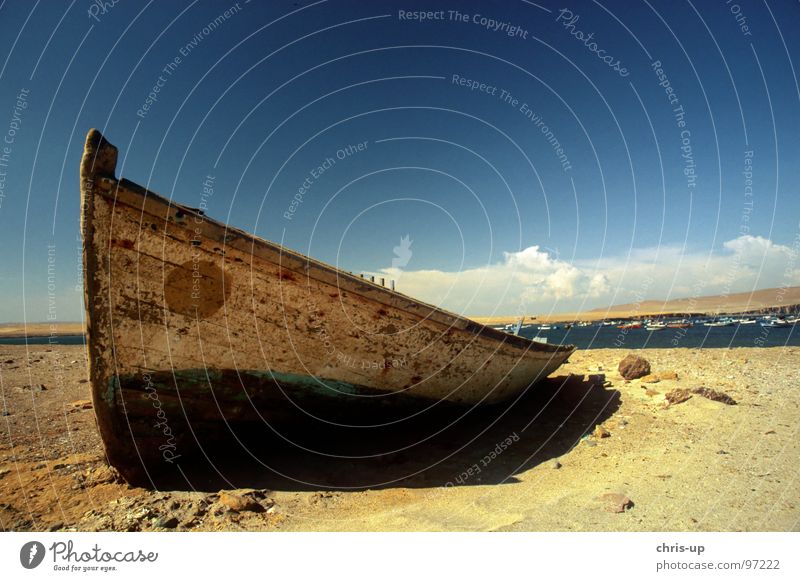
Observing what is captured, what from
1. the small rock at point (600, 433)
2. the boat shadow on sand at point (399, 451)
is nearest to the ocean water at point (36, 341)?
the boat shadow on sand at point (399, 451)

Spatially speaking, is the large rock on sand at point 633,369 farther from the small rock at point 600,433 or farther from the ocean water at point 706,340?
the ocean water at point 706,340

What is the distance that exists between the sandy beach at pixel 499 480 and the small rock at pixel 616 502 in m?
0.02

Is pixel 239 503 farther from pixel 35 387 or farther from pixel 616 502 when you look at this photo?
pixel 35 387

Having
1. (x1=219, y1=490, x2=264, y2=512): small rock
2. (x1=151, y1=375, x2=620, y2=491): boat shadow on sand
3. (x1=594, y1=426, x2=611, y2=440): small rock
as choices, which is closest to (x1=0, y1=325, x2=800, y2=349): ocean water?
(x1=151, y1=375, x2=620, y2=491): boat shadow on sand

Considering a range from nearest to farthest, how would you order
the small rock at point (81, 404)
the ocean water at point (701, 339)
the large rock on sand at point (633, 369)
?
the small rock at point (81, 404) → the large rock on sand at point (633, 369) → the ocean water at point (701, 339)

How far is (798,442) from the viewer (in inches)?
161

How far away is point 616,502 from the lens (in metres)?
3.14

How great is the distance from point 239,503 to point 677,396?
615 centimetres

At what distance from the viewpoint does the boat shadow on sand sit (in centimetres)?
389

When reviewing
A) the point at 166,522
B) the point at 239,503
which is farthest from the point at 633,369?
the point at 166,522

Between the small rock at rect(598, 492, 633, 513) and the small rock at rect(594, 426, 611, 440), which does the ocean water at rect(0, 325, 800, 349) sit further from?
the small rock at rect(598, 492, 633, 513)

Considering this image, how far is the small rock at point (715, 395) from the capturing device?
5359mm
